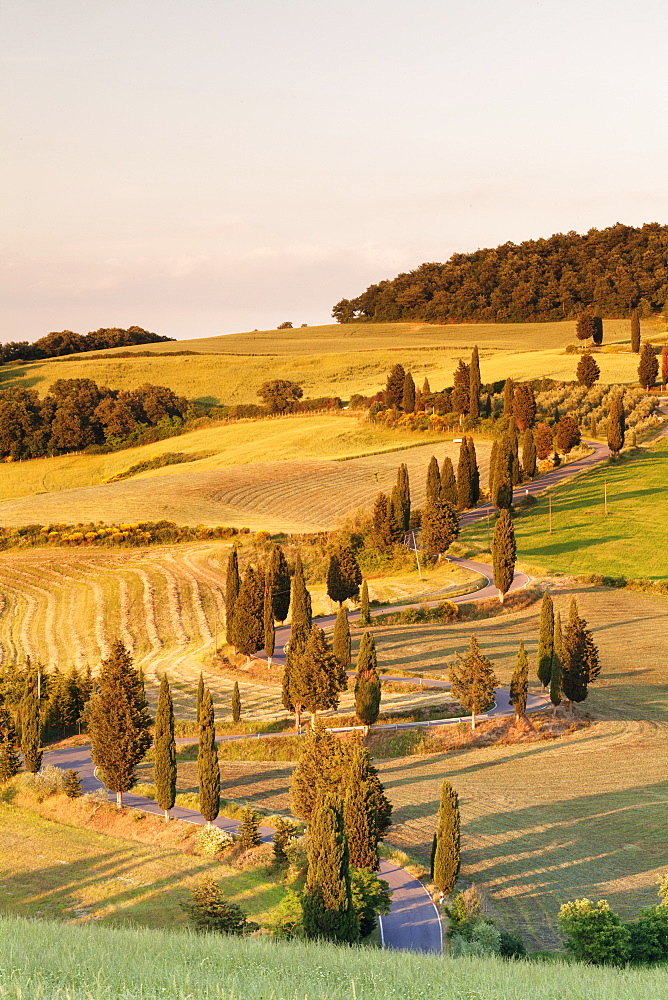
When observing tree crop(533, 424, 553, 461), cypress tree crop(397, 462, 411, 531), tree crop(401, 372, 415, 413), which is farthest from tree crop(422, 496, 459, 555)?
tree crop(401, 372, 415, 413)

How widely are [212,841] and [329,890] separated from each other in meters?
11.3

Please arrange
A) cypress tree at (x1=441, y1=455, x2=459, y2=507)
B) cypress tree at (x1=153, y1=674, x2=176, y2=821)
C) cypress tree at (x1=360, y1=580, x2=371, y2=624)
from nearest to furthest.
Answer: cypress tree at (x1=153, y1=674, x2=176, y2=821), cypress tree at (x1=360, y1=580, x2=371, y2=624), cypress tree at (x1=441, y1=455, x2=459, y2=507)

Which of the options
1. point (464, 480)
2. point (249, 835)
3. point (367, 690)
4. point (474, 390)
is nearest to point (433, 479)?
point (464, 480)

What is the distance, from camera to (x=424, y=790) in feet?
149

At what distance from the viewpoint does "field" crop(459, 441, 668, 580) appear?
268 feet

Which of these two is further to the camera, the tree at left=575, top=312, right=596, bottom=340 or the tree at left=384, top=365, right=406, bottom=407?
Result: the tree at left=575, top=312, right=596, bottom=340

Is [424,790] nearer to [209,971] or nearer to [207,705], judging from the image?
[207,705]

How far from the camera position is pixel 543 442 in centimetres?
11244

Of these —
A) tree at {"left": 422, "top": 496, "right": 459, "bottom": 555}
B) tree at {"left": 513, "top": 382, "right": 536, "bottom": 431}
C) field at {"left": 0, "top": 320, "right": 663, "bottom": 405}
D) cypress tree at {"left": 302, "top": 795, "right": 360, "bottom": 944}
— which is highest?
field at {"left": 0, "top": 320, "right": 663, "bottom": 405}

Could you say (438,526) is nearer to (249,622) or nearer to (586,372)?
(249,622)

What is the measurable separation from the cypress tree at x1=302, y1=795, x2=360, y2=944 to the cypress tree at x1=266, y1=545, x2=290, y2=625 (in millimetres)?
44833

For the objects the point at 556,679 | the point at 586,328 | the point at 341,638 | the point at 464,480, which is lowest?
the point at 556,679

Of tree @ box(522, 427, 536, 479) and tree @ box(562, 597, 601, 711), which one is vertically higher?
tree @ box(522, 427, 536, 479)

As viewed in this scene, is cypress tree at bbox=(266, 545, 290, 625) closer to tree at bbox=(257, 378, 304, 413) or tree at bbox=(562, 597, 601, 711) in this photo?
tree at bbox=(562, 597, 601, 711)
